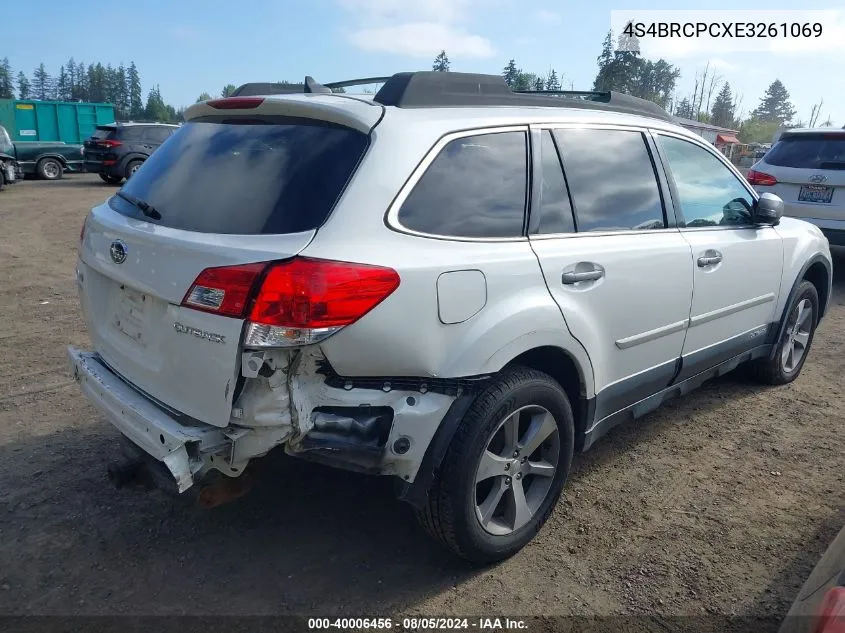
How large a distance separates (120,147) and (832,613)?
2006cm

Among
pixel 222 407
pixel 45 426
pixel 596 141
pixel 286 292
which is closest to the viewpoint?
pixel 286 292

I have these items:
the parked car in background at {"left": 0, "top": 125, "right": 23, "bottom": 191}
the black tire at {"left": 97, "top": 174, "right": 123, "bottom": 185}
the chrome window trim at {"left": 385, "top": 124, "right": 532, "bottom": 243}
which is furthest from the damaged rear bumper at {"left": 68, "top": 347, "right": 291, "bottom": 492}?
the black tire at {"left": 97, "top": 174, "right": 123, "bottom": 185}

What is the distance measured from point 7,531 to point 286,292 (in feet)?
6.26

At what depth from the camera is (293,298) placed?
2.09m

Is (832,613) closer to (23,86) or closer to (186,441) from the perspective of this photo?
(186,441)

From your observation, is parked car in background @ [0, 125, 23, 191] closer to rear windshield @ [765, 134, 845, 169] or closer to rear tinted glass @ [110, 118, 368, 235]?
rear tinted glass @ [110, 118, 368, 235]

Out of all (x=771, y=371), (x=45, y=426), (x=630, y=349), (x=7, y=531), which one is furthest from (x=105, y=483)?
(x=771, y=371)

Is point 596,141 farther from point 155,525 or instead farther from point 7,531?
point 7,531

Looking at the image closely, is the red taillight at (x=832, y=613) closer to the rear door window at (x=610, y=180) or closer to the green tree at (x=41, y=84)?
the rear door window at (x=610, y=180)

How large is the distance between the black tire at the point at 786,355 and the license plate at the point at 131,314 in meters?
4.08

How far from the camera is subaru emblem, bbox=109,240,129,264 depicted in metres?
2.56

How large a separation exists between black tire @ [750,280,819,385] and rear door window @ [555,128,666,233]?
187 cm

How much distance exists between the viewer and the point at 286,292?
209 centimetres

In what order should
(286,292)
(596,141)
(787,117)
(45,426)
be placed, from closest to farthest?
(286,292) → (596,141) → (45,426) → (787,117)
